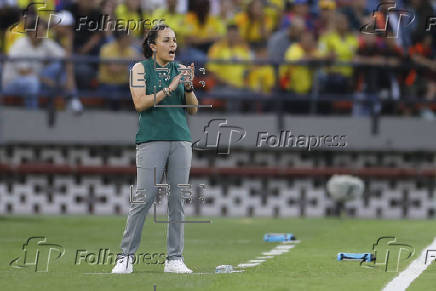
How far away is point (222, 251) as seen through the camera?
14555mm

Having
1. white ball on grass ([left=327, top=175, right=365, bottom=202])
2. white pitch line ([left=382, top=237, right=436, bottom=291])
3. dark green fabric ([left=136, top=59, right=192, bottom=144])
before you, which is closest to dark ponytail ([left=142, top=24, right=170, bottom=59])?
dark green fabric ([left=136, top=59, right=192, bottom=144])

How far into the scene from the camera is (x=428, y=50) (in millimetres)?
22812

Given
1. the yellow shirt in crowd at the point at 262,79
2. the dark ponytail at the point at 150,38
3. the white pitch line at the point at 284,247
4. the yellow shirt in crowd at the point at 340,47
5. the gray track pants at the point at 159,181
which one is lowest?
the white pitch line at the point at 284,247

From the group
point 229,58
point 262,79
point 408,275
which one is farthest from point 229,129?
point 408,275

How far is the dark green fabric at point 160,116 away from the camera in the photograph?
1123 cm

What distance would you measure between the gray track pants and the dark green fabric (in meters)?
0.07

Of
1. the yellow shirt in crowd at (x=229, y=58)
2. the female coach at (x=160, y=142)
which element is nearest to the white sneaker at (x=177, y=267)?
the female coach at (x=160, y=142)

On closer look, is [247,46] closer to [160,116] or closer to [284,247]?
[284,247]

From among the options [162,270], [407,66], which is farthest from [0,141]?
[162,270]

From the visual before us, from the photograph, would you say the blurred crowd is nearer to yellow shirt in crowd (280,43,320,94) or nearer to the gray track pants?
yellow shirt in crowd (280,43,320,94)

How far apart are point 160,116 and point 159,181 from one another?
1.95ft

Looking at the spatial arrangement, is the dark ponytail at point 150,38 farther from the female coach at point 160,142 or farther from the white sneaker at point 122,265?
the white sneaker at point 122,265

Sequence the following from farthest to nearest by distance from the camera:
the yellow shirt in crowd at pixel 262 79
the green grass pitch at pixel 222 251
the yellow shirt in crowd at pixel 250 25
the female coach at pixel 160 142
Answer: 1. the yellow shirt in crowd at pixel 250 25
2. the yellow shirt in crowd at pixel 262 79
3. the female coach at pixel 160 142
4. the green grass pitch at pixel 222 251

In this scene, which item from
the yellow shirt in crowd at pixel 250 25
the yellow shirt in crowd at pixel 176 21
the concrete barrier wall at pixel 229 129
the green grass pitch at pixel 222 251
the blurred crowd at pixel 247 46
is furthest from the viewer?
the yellow shirt in crowd at pixel 250 25
